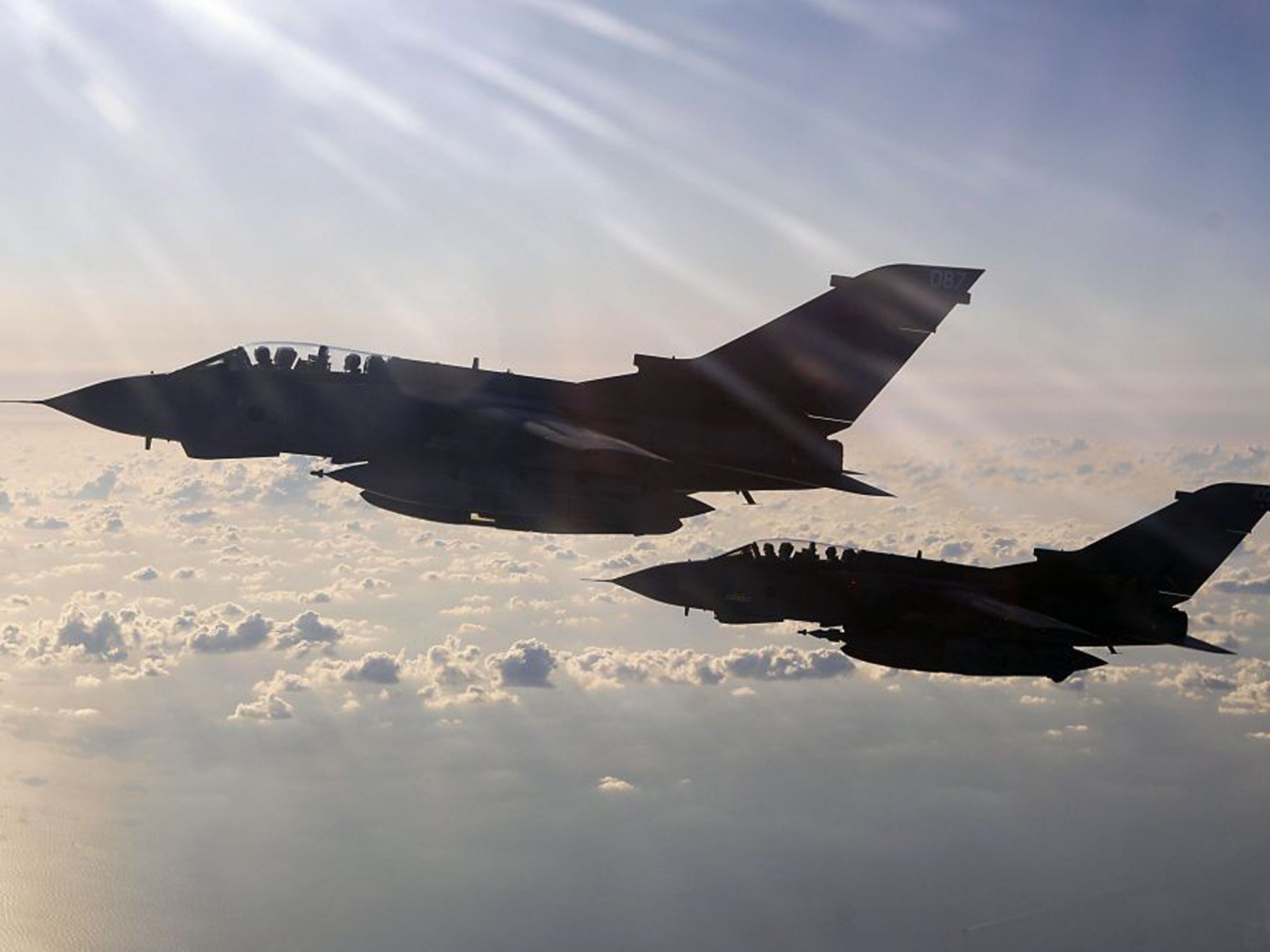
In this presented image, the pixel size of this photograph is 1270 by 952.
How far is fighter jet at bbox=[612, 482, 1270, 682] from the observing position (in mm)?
29328

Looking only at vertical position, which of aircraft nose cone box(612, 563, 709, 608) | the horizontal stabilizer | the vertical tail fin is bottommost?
aircraft nose cone box(612, 563, 709, 608)

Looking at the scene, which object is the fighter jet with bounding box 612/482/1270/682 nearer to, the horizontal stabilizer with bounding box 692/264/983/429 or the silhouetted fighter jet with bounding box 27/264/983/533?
the silhouetted fighter jet with bounding box 27/264/983/533

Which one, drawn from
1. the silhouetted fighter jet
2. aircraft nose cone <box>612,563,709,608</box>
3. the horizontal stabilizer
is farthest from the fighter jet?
the horizontal stabilizer

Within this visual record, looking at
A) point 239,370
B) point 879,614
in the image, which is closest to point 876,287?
point 879,614

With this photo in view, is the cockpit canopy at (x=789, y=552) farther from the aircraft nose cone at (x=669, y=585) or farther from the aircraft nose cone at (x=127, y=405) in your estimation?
the aircraft nose cone at (x=127, y=405)

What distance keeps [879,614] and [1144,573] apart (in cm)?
1008

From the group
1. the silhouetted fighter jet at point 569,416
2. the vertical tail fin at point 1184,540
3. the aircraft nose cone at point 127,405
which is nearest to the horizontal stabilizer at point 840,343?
the silhouetted fighter jet at point 569,416

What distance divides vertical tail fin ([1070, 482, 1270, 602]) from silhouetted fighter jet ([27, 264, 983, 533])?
1055 cm

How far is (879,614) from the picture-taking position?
101ft

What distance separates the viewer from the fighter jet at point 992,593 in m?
29.3

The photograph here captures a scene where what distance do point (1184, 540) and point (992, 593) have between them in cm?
695

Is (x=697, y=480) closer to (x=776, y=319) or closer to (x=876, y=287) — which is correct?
(x=776, y=319)

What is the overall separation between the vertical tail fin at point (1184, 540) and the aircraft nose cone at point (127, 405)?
2838 cm

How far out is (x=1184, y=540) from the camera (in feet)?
112
